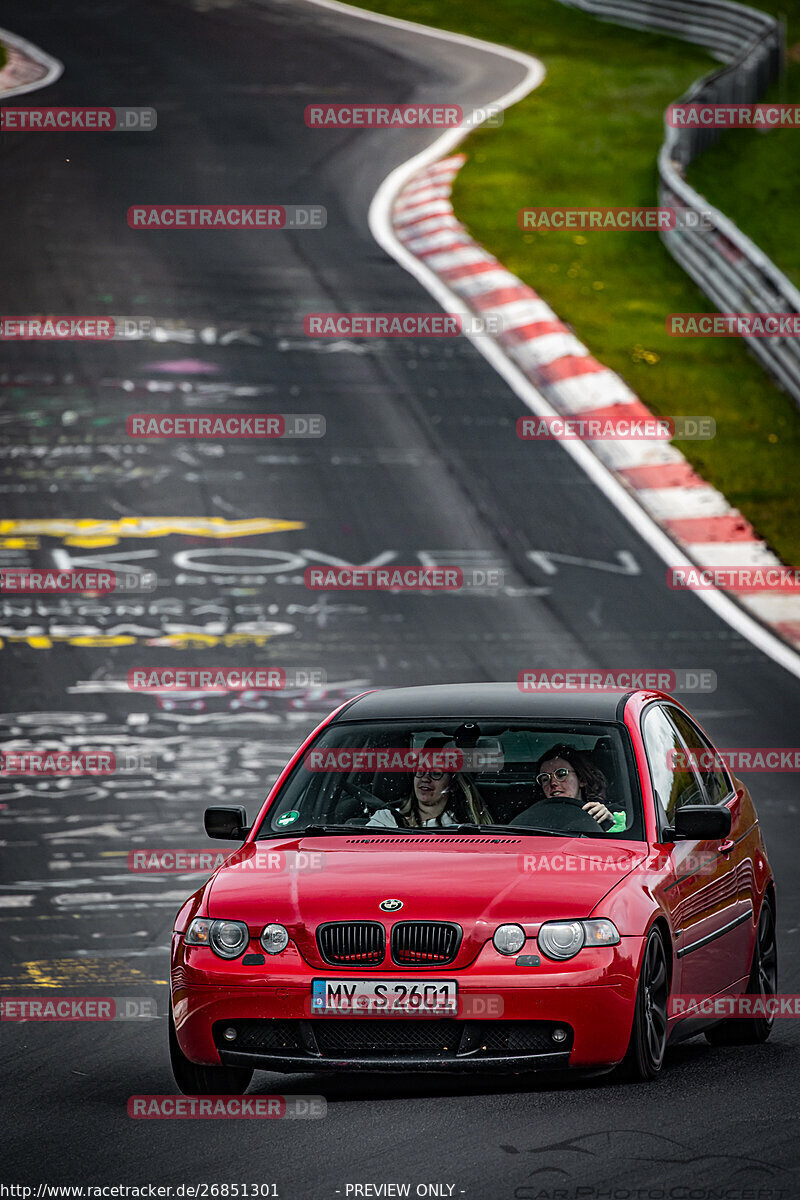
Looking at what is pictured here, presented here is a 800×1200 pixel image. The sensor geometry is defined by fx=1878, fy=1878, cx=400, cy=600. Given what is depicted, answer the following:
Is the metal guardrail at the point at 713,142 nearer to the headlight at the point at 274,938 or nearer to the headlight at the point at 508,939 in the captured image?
the headlight at the point at 508,939

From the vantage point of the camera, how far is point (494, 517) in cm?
1711

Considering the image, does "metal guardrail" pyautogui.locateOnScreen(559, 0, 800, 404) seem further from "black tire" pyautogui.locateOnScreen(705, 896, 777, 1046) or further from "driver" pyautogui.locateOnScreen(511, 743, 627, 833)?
"driver" pyautogui.locateOnScreen(511, 743, 627, 833)

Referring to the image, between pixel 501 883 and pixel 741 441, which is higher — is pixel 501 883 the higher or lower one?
the higher one

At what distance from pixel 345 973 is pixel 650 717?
2084 mm

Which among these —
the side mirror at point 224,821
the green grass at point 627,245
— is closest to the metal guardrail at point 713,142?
the green grass at point 627,245

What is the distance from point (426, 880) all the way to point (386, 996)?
469mm

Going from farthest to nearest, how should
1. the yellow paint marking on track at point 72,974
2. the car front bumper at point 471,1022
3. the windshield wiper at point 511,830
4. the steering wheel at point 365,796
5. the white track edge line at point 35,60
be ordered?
1. the white track edge line at point 35,60
2. the yellow paint marking on track at point 72,974
3. the steering wheel at point 365,796
4. the windshield wiper at point 511,830
5. the car front bumper at point 471,1022

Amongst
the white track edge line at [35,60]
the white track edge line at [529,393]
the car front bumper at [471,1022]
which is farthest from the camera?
the white track edge line at [35,60]

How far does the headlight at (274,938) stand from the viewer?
6.55 m

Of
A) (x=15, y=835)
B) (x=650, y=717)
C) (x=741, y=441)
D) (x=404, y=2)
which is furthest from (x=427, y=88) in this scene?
(x=650, y=717)

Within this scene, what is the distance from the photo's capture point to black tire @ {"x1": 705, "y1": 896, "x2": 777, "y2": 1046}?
25.7 ft

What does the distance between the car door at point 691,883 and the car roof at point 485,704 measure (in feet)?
0.67

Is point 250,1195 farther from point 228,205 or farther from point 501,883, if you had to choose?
point 228,205

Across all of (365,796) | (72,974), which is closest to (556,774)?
(365,796)
